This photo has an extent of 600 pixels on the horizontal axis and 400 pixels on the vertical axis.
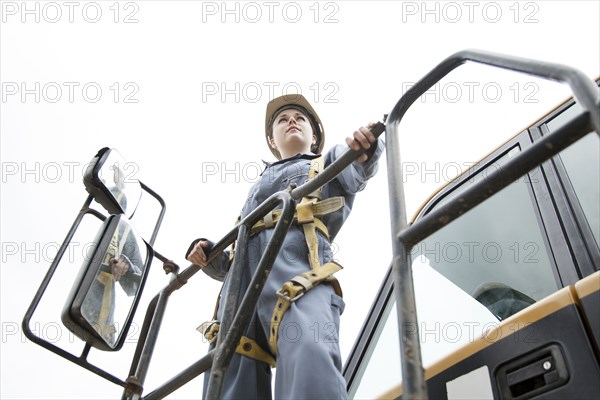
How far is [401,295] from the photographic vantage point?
839 mm

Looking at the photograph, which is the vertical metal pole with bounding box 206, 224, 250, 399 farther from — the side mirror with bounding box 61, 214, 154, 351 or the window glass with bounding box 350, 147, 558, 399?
the window glass with bounding box 350, 147, 558, 399

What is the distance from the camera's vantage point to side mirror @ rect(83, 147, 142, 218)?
185cm

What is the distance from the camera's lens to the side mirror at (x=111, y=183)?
72.8 inches

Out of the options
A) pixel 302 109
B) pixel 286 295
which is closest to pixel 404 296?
pixel 286 295

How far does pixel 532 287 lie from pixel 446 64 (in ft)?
2.85

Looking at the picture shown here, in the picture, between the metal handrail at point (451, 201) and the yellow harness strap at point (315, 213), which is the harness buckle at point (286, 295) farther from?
the metal handrail at point (451, 201)

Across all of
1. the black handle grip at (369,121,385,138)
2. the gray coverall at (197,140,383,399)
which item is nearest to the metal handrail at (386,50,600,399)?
the black handle grip at (369,121,385,138)

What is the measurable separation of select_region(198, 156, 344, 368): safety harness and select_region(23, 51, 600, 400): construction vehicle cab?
144mm

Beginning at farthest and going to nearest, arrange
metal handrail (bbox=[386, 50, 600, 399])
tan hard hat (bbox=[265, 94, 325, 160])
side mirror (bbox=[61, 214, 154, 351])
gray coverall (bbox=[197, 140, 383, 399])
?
1. tan hard hat (bbox=[265, 94, 325, 160])
2. side mirror (bbox=[61, 214, 154, 351])
3. gray coverall (bbox=[197, 140, 383, 399])
4. metal handrail (bbox=[386, 50, 600, 399])

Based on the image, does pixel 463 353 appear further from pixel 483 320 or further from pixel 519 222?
pixel 519 222

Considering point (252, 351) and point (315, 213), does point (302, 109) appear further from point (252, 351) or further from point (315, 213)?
point (252, 351)

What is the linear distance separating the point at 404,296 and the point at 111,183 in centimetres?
141

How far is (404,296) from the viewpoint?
836 mm

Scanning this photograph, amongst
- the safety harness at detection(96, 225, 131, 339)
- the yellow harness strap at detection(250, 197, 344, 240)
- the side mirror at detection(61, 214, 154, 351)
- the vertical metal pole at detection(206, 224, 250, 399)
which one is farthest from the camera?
the yellow harness strap at detection(250, 197, 344, 240)
